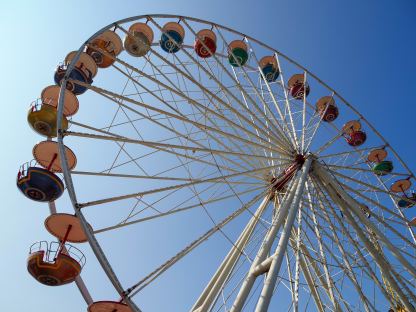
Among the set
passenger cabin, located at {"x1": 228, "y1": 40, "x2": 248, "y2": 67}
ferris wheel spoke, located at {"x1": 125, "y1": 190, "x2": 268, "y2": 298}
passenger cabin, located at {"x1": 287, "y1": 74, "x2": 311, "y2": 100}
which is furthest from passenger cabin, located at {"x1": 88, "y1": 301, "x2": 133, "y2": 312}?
passenger cabin, located at {"x1": 287, "y1": 74, "x2": 311, "y2": 100}

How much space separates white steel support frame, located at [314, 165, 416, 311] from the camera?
7.35 metres

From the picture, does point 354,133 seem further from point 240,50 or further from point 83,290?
point 83,290

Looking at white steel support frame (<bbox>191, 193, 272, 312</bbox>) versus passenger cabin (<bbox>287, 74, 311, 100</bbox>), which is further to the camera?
passenger cabin (<bbox>287, 74, 311, 100</bbox>)

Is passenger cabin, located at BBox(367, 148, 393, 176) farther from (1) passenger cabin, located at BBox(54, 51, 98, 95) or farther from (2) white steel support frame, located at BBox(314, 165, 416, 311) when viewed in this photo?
(1) passenger cabin, located at BBox(54, 51, 98, 95)

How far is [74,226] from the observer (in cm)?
845

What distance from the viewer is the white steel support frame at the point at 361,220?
7352 millimetres

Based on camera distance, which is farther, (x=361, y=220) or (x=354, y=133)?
(x=354, y=133)

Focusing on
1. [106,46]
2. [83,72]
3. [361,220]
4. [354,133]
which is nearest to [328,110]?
[354,133]

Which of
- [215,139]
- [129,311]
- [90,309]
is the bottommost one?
[129,311]

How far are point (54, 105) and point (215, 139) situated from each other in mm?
4697

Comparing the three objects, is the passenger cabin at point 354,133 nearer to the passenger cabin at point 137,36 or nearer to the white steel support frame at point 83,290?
the passenger cabin at point 137,36

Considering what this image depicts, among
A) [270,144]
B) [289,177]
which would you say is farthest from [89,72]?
[289,177]

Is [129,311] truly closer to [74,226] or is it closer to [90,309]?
[90,309]

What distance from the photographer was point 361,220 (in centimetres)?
812
